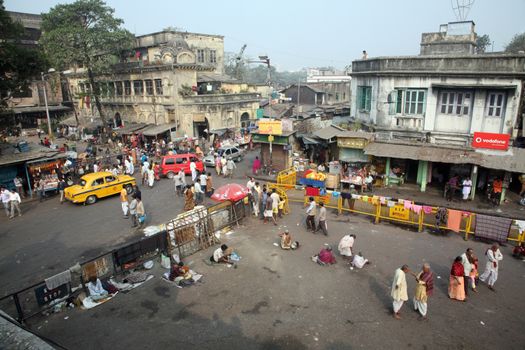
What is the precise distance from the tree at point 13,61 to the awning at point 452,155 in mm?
20918

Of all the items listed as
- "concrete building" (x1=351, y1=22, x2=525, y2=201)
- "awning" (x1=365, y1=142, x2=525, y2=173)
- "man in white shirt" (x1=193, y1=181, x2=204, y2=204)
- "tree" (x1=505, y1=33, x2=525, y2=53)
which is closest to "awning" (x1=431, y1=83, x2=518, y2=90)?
"concrete building" (x1=351, y1=22, x2=525, y2=201)

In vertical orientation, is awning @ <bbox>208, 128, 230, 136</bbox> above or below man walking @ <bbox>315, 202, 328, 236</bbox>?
above

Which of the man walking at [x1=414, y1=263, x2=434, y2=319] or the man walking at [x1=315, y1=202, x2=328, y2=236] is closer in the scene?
the man walking at [x1=414, y1=263, x2=434, y2=319]

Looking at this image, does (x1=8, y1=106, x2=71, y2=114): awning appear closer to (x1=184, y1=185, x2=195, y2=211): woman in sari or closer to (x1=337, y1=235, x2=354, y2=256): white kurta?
(x1=184, y1=185, x2=195, y2=211): woman in sari

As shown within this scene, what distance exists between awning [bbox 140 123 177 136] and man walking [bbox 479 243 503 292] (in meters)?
30.3

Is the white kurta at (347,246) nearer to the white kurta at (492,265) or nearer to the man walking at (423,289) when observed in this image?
the man walking at (423,289)

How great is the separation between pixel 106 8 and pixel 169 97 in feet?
39.3

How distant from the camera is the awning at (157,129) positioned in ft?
113

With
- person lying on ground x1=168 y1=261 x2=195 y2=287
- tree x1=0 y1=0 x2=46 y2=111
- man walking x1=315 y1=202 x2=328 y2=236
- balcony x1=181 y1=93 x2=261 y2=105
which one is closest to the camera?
person lying on ground x1=168 y1=261 x2=195 y2=287

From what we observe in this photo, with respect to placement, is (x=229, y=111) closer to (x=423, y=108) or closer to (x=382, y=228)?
(x=423, y=108)

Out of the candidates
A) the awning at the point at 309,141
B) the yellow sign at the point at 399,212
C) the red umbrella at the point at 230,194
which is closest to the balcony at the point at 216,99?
the awning at the point at 309,141

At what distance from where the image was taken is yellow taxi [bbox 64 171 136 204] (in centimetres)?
1923

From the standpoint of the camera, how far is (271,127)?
918 inches

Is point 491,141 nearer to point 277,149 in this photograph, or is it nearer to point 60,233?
point 277,149
